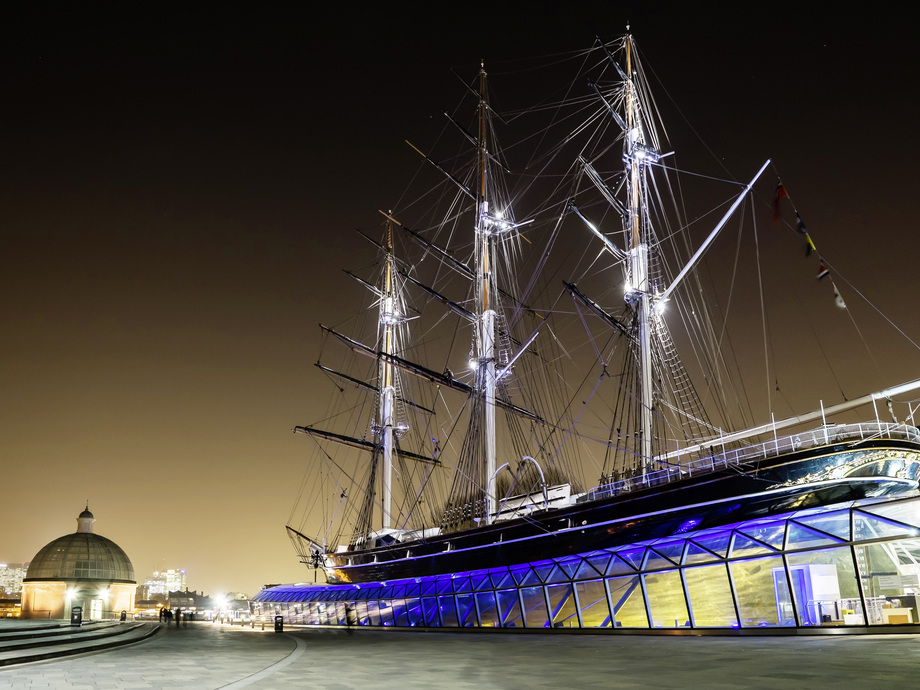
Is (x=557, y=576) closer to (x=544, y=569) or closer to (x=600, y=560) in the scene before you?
(x=544, y=569)

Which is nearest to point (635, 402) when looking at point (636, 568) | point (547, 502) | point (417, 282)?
point (547, 502)

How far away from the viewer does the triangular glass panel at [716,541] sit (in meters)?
22.4

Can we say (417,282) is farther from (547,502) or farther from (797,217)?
(797,217)

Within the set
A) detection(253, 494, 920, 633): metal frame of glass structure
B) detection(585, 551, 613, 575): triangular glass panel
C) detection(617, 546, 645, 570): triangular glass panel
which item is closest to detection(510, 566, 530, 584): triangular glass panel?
detection(253, 494, 920, 633): metal frame of glass structure

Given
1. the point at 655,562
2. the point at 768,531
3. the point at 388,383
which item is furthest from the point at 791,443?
the point at 388,383

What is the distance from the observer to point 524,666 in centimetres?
1419

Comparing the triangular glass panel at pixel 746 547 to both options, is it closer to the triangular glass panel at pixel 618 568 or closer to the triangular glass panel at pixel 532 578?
the triangular glass panel at pixel 618 568

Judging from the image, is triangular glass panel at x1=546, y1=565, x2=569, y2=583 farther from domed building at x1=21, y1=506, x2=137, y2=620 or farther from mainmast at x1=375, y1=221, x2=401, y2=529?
domed building at x1=21, y1=506, x2=137, y2=620

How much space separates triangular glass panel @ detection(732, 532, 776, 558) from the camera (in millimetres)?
21250

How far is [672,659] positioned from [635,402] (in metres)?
20.8

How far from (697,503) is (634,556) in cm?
323

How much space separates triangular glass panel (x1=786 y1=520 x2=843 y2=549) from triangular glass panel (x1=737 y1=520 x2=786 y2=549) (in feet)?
0.90

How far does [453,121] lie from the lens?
47250 millimetres

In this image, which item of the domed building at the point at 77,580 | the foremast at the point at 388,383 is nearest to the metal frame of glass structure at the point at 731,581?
the foremast at the point at 388,383
